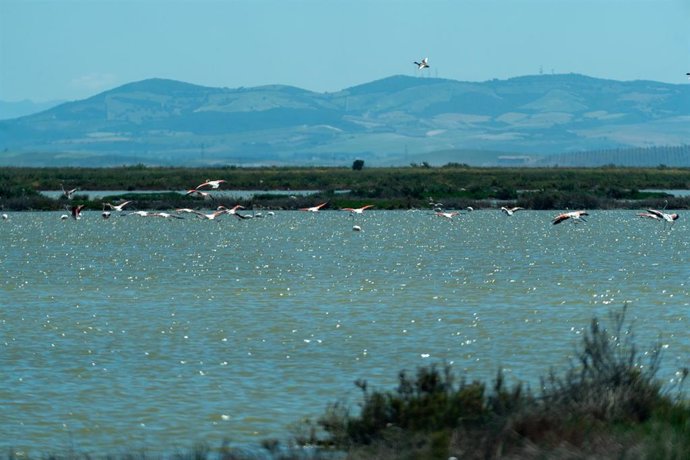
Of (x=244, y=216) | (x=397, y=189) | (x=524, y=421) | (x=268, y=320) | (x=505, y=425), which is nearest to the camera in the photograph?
(x=505, y=425)

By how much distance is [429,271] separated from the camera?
40.7 m

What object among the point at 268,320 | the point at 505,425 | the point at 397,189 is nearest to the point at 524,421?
the point at 505,425

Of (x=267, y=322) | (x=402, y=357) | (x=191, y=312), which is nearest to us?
(x=402, y=357)

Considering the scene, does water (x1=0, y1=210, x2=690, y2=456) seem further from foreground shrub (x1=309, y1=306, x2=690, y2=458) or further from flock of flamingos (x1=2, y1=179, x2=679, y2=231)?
foreground shrub (x1=309, y1=306, x2=690, y2=458)

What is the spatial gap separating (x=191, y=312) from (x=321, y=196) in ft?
196

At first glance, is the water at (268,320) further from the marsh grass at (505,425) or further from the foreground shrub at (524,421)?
the foreground shrub at (524,421)

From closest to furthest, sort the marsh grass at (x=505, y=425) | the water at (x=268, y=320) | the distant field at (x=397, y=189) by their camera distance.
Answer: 1. the marsh grass at (x=505, y=425)
2. the water at (x=268, y=320)
3. the distant field at (x=397, y=189)

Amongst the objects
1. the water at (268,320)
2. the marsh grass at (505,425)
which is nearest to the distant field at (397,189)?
the water at (268,320)

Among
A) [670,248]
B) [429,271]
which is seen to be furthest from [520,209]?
[429,271]

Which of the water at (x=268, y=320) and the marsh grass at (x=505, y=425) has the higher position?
the marsh grass at (x=505, y=425)

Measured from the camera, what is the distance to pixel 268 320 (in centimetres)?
2698

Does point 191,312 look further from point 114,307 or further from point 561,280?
point 561,280

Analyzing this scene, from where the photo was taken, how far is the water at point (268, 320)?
16.9 meters

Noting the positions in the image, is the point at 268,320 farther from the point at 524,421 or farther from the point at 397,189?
the point at 397,189
